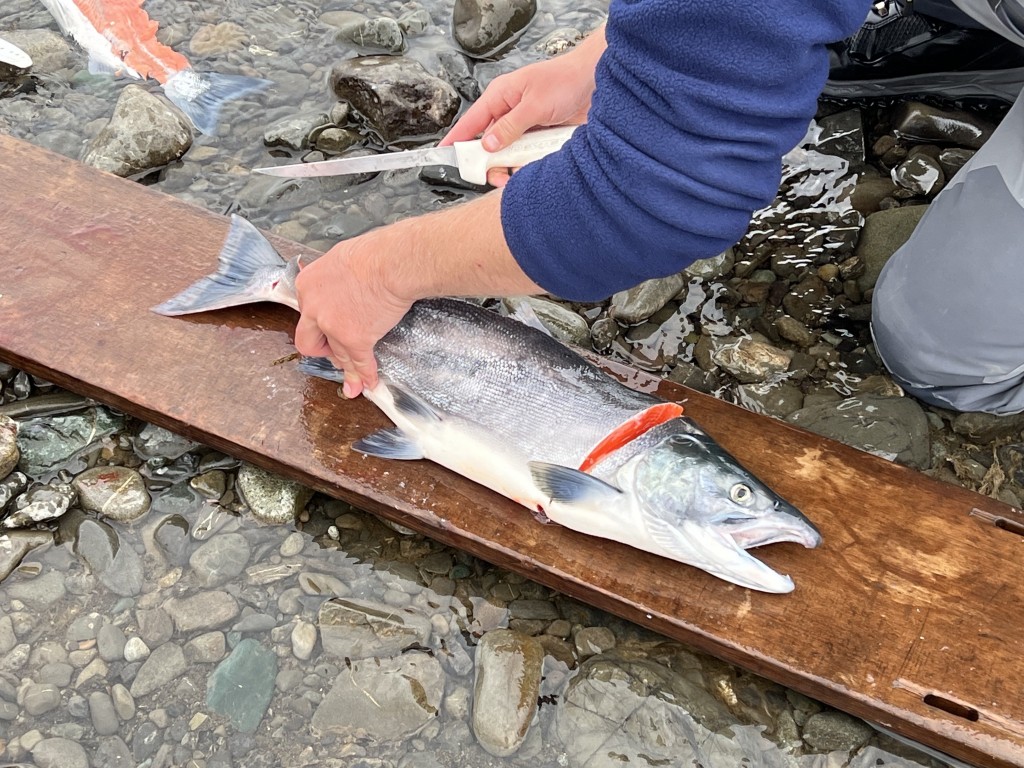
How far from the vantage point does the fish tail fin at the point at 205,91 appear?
18.9 ft

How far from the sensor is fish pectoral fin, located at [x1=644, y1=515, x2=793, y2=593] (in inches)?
129

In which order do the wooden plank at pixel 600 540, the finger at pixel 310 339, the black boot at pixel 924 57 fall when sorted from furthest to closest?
the black boot at pixel 924 57, the finger at pixel 310 339, the wooden plank at pixel 600 540

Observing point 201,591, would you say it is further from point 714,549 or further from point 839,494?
point 839,494

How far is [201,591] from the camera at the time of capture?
3.73m

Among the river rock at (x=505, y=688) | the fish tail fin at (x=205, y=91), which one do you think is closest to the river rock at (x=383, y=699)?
the river rock at (x=505, y=688)

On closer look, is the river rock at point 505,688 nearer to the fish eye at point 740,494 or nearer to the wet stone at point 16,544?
the fish eye at point 740,494

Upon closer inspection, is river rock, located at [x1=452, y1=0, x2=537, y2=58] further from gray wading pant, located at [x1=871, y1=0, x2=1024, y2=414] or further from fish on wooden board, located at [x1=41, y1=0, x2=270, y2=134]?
gray wading pant, located at [x1=871, y1=0, x2=1024, y2=414]

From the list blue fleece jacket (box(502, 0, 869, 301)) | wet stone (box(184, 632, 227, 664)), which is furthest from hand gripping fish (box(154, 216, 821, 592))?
wet stone (box(184, 632, 227, 664))

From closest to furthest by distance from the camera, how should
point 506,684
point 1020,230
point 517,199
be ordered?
1. point 517,199
2. point 506,684
3. point 1020,230

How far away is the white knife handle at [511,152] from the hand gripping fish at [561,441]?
2.02ft

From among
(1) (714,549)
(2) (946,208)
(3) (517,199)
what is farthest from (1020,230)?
(3) (517,199)

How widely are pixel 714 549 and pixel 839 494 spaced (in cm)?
79

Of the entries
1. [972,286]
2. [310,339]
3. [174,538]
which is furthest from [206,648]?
[972,286]

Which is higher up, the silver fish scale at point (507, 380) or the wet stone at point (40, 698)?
the silver fish scale at point (507, 380)
